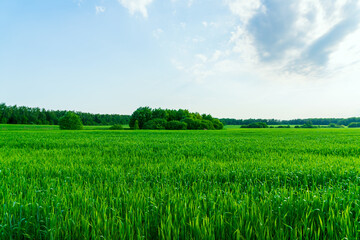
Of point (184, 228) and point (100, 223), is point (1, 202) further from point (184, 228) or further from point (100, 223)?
point (184, 228)

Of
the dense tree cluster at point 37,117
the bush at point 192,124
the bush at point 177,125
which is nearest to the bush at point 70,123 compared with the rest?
the bush at point 177,125

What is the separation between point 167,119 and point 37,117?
8245cm

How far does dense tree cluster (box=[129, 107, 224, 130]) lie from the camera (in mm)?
66688

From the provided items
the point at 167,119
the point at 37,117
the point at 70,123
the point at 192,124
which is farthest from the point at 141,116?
the point at 37,117

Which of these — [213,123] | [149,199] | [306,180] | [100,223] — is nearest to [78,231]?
[100,223]

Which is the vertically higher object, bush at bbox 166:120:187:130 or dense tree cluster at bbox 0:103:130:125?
dense tree cluster at bbox 0:103:130:125

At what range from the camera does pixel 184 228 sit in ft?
5.91

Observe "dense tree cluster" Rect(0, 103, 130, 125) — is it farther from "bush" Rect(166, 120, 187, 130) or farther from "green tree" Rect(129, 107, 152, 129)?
"bush" Rect(166, 120, 187, 130)

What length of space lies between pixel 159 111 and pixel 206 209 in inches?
2935

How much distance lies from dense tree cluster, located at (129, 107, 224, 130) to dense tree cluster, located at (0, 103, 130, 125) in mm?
47337

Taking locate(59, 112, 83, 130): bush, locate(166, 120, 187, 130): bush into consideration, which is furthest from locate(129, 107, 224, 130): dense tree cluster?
locate(59, 112, 83, 130): bush

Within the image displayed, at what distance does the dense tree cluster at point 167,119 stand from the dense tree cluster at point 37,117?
155 ft

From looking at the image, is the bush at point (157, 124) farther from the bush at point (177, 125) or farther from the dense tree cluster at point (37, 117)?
the dense tree cluster at point (37, 117)

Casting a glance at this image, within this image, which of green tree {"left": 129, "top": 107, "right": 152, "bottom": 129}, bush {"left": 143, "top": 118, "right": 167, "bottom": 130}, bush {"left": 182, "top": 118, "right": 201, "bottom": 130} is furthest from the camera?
green tree {"left": 129, "top": 107, "right": 152, "bottom": 129}
